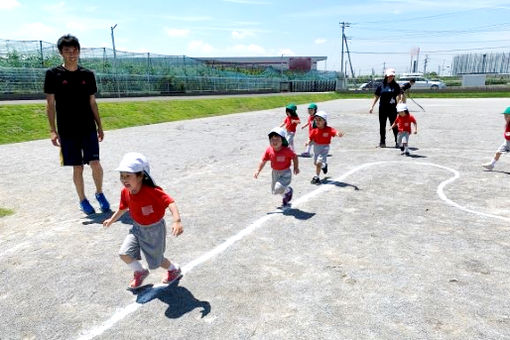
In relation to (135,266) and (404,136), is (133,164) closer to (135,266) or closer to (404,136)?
(135,266)

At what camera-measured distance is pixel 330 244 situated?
202 inches

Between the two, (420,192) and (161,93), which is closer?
(420,192)

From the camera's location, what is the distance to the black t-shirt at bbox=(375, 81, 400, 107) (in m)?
11.9

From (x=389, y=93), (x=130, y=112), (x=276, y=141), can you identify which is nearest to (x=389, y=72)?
(x=389, y=93)

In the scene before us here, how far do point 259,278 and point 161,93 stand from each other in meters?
31.3

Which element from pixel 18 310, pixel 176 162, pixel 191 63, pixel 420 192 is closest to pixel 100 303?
pixel 18 310

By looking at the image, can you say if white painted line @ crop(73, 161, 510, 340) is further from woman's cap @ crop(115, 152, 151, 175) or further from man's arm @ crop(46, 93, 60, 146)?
man's arm @ crop(46, 93, 60, 146)

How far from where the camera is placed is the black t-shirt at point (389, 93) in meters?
11.9

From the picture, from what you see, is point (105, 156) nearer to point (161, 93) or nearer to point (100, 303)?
point (100, 303)

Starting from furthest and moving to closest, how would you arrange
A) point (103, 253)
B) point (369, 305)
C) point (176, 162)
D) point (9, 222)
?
point (176, 162) < point (9, 222) < point (103, 253) < point (369, 305)

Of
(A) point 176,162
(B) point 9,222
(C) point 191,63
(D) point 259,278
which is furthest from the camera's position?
(C) point 191,63

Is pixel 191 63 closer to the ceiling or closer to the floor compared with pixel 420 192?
closer to the ceiling

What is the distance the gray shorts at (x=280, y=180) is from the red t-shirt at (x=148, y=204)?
116 inches

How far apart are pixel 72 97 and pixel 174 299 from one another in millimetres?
3860
